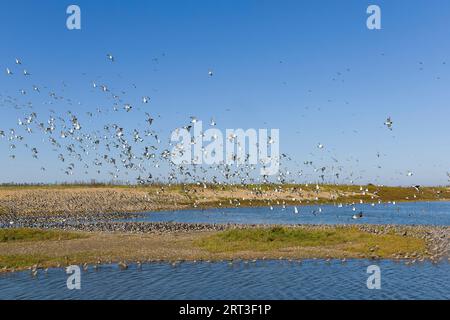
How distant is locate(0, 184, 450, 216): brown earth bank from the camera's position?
108688 millimetres

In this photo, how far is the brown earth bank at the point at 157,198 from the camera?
10869 cm

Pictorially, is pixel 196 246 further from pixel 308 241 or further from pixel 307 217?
pixel 307 217

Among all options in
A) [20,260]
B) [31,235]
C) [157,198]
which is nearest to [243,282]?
[20,260]

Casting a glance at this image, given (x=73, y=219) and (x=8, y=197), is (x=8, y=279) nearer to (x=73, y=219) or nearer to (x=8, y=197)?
(x=73, y=219)

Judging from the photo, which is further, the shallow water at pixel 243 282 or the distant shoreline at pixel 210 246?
the distant shoreline at pixel 210 246

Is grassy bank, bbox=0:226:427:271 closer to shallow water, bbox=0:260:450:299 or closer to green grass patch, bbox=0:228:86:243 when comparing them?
green grass patch, bbox=0:228:86:243

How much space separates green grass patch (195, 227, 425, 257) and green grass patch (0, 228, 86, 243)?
16.9 meters

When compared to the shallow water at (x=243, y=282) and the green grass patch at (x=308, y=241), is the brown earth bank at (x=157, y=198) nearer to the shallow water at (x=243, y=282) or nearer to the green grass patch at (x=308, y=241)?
the green grass patch at (x=308, y=241)

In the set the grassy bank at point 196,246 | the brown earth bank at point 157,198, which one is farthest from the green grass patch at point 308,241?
the brown earth bank at point 157,198

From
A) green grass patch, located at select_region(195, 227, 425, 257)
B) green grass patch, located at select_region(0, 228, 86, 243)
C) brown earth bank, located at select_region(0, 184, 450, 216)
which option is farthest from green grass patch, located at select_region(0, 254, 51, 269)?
brown earth bank, located at select_region(0, 184, 450, 216)
